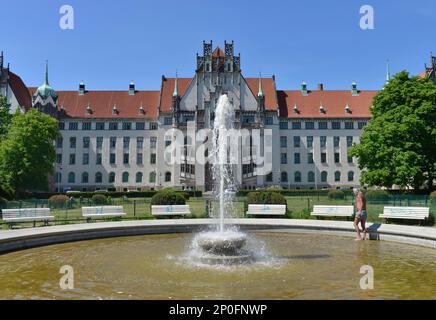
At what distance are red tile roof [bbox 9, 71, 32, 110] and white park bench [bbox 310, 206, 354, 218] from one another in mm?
63212

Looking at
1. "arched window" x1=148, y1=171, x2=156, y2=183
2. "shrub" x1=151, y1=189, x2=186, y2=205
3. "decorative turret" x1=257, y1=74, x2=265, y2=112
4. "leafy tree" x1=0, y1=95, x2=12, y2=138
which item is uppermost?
"decorative turret" x1=257, y1=74, x2=265, y2=112

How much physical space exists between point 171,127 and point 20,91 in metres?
29.8

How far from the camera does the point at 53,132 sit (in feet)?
170

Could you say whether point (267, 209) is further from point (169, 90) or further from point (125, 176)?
point (169, 90)

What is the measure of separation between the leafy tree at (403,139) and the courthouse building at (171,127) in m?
30.8

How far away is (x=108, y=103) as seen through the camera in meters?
75.5

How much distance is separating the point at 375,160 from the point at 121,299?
3542 cm

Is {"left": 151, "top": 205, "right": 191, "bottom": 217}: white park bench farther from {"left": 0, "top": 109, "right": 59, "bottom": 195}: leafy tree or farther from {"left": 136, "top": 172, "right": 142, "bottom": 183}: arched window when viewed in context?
{"left": 136, "top": 172, "right": 142, "bottom": 183}: arched window

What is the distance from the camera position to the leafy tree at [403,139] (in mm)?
35875

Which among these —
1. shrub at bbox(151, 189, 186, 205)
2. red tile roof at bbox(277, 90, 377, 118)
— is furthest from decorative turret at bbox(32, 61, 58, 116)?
shrub at bbox(151, 189, 186, 205)

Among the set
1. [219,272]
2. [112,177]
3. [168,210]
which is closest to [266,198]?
[168,210]

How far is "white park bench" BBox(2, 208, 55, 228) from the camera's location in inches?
744

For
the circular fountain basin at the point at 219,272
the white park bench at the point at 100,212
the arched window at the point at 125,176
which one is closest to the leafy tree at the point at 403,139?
the circular fountain basin at the point at 219,272

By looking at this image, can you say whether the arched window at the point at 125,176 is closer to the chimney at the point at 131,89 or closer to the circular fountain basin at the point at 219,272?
the chimney at the point at 131,89
